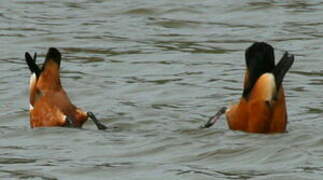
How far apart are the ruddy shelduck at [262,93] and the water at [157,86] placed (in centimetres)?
13

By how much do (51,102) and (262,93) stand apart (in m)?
1.94

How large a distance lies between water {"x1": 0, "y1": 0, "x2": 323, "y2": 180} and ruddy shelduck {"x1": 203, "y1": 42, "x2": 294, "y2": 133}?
0.13m

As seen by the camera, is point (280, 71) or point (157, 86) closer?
point (280, 71)

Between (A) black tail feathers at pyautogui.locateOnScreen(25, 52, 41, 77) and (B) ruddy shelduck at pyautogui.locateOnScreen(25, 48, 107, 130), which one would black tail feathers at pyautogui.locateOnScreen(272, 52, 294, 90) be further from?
(A) black tail feathers at pyautogui.locateOnScreen(25, 52, 41, 77)

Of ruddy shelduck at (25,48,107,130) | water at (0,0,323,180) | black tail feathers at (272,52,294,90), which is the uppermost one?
black tail feathers at (272,52,294,90)

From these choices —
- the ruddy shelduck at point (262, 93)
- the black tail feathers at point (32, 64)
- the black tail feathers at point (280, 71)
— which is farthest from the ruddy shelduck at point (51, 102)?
the black tail feathers at point (280, 71)

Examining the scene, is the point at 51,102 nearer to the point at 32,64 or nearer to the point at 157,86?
the point at 32,64

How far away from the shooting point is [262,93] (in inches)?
471

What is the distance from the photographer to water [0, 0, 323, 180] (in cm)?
1145

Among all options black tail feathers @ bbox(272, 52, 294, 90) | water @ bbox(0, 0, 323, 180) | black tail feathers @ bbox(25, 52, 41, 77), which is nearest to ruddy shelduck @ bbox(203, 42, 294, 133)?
black tail feathers @ bbox(272, 52, 294, 90)

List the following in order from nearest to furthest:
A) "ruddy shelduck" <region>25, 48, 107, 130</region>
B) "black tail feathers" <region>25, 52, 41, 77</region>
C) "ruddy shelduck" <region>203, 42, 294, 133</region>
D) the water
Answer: the water < "ruddy shelduck" <region>203, 42, 294, 133</region> < "ruddy shelduck" <region>25, 48, 107, 130</region> < "black tail feathers" <region>25, 52, 41, 77</region>

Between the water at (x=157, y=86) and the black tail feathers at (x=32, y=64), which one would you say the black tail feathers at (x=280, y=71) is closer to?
the water at (x=157, y=86)

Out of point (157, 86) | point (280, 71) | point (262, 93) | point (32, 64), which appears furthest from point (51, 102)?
point (157, 86)

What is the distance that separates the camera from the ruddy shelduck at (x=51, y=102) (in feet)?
41.6
